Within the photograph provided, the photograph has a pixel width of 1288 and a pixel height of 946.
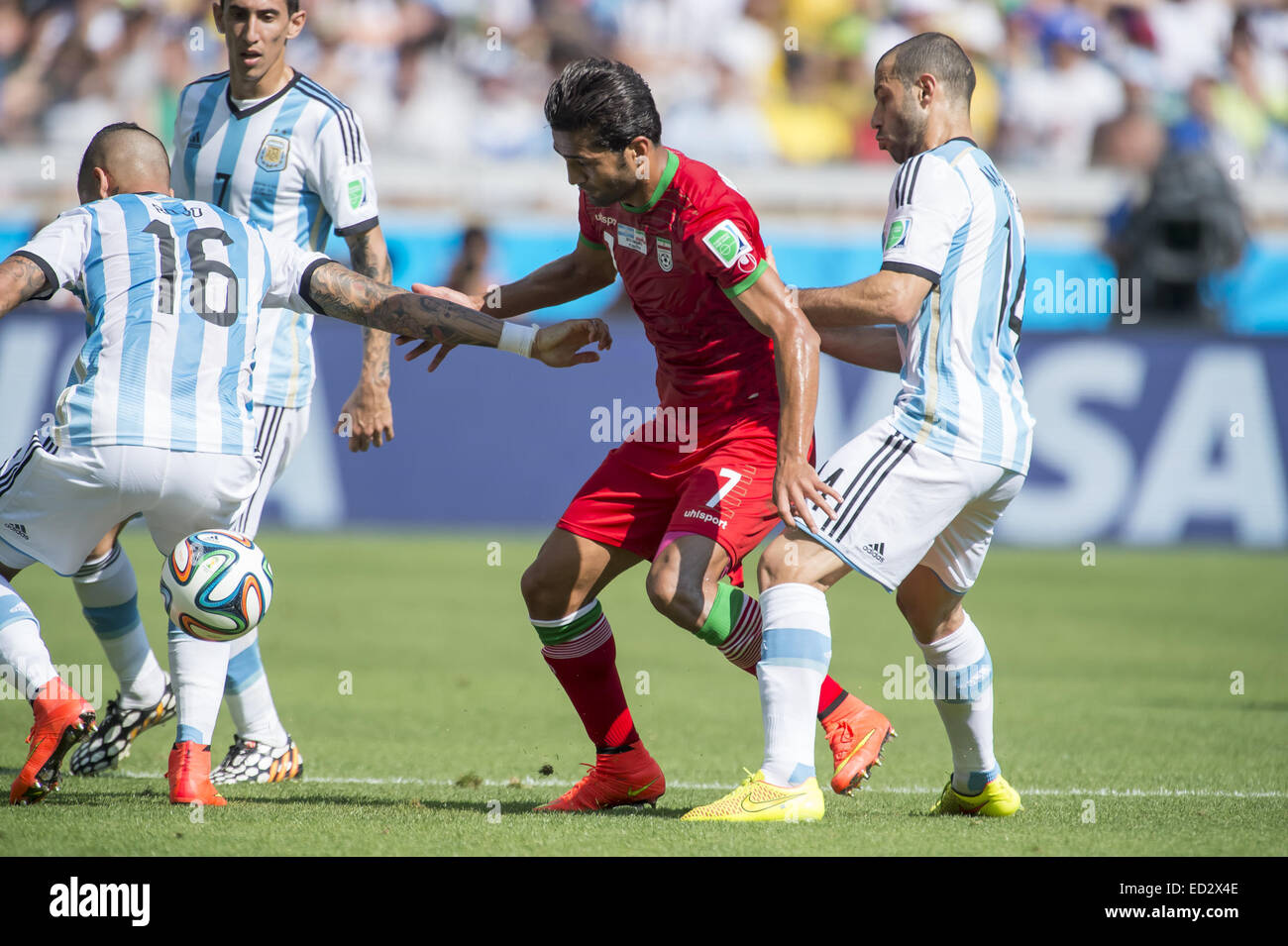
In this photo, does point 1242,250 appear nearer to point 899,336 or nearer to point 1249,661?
point 1249,661

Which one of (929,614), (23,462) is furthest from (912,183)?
(23,462)

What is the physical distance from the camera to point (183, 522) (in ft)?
15.4

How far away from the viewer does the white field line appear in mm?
5145

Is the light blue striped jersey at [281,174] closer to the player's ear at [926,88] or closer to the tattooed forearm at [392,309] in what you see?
the tattooed forearm at [392,309]

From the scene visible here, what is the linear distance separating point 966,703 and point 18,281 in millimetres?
3061

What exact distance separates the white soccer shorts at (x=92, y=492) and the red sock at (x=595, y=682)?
1187 millimetres

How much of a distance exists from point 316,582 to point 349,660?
2.59m

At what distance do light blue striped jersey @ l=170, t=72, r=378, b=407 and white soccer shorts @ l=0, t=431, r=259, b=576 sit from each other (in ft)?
3.07

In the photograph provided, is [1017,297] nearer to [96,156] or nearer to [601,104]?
[601,104]

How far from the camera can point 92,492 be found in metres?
4.48

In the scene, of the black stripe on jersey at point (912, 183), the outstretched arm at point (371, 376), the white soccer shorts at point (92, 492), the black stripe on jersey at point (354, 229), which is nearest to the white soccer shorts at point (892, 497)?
the black stripe on jersey at point (912, 183)
